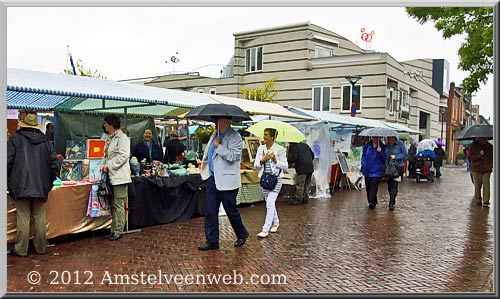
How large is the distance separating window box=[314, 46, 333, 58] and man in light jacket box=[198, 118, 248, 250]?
19075 mm

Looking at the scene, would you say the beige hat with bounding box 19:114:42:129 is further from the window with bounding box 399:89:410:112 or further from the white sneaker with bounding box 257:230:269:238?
the window with bounding box 399:89:410:112

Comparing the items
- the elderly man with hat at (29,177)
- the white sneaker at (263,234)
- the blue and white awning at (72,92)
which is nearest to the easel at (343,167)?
the blue and white awning at (72,92)

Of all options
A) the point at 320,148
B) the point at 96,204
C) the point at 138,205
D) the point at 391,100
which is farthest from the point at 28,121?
the point at 391,100

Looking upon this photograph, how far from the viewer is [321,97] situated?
2455cm

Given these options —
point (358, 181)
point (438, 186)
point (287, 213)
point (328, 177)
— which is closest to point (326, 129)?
point (328, 177)

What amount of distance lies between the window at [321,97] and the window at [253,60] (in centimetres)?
354

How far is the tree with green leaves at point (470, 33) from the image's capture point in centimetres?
697

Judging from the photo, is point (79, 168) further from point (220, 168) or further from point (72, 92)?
point (220, 168)

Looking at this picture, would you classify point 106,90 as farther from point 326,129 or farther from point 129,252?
point 326,129

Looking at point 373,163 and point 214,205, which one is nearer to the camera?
point 214,205

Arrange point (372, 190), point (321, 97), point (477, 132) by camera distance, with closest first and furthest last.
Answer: point (477, 132)
point (372, 190)
point (321, 97)

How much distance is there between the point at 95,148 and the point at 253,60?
65.8 ft

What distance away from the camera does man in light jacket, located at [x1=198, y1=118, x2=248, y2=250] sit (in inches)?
248

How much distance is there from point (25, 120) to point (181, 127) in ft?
29.7
